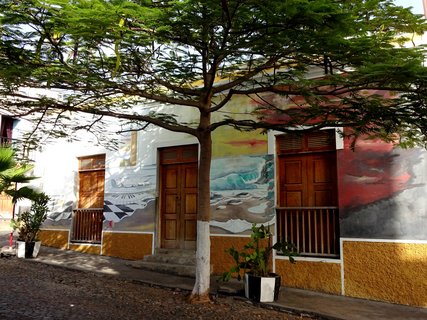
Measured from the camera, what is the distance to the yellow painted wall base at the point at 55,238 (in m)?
12.5

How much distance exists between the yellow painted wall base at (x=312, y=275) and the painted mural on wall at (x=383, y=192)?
30.3 inches

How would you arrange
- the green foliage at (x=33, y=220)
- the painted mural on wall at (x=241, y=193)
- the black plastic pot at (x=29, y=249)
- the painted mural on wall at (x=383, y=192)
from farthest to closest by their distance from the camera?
the green foliage at (x=33, y=220) → the black plastic pot at (x=29, y=249) → the painted mural on wall at (x=241, y=193) → the painted mural on wall at (x=383, y=192)

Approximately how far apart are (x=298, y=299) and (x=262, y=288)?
0.83 meters

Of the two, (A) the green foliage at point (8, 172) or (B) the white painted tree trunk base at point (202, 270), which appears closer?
(B) the white painted tree trunk base at point (202, 270)

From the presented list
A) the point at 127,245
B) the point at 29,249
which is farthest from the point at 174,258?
the point at 29,249

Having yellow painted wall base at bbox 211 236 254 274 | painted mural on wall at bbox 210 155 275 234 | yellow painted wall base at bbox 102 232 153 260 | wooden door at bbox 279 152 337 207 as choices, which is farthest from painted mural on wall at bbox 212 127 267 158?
yellow painted wall base at bbox 102 232 153 260

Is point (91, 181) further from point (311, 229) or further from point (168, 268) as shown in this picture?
point (311, 229)

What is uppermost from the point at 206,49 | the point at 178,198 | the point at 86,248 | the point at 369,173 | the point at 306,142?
the point at 206,49

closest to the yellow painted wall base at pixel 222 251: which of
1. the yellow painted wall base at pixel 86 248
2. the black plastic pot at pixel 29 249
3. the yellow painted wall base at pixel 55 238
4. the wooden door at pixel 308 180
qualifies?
the wooden door at pixel 308 180

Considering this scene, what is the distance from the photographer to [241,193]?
8.90 meters

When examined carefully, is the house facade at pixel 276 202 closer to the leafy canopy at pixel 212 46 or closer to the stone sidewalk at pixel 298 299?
the stone sidewalk at pixel 298 299

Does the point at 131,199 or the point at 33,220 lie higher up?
the point at 131,199

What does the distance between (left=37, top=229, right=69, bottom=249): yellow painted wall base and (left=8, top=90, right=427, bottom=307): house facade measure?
39 millimetres

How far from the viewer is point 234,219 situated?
351 inches
